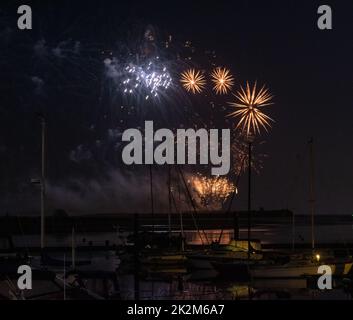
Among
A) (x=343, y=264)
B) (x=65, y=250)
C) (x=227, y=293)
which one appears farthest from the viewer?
(x=65, y=250)
